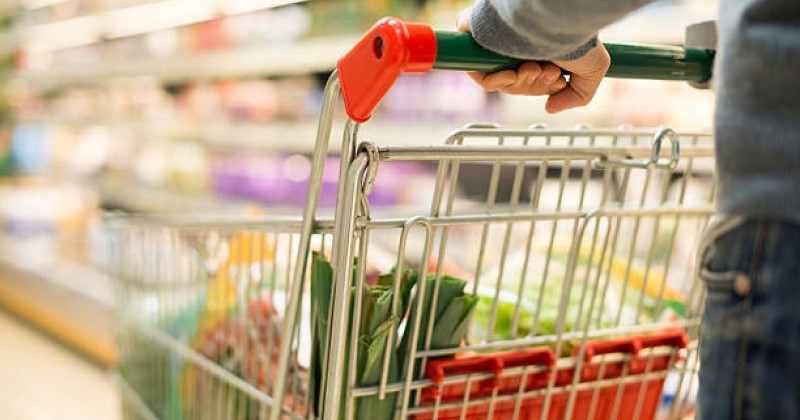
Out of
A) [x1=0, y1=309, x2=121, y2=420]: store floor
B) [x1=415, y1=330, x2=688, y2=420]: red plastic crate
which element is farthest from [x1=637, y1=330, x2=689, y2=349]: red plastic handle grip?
[x1=0, y1=309, x2=121, y2=420]: store floor

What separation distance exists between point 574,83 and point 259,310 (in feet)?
1.86

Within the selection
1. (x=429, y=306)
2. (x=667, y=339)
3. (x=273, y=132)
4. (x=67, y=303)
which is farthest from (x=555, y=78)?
(x=67, y=303)

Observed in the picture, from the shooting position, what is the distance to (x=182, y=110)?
4.36 m

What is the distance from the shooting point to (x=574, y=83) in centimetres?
86

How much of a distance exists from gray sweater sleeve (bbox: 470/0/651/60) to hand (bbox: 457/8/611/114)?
0.11ft

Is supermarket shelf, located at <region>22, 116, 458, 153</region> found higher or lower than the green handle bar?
lower

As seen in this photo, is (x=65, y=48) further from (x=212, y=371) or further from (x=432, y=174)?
(x=212, y=371)

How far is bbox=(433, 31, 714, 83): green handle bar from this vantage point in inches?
28.5

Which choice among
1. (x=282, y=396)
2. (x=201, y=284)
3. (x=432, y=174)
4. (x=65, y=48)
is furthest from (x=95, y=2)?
(x=282, y=396)

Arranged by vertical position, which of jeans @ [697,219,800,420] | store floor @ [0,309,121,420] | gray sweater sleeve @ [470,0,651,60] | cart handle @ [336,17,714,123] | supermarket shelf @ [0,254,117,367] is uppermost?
gray sweater sleeve @ [470,0,651,60]

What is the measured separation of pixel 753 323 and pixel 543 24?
295 millimetres

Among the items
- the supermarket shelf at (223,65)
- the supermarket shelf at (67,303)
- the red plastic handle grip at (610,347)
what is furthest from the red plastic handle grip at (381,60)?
the supermarket shelf at (67,303)

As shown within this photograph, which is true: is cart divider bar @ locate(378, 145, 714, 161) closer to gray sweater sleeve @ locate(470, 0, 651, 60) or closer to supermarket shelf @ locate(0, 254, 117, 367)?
gray sweater sleeve @ locate(470, 0, 651, 60)

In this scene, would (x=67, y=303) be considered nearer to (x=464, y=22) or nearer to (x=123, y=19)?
(x=123, y=19)
